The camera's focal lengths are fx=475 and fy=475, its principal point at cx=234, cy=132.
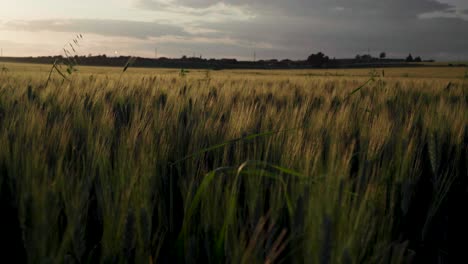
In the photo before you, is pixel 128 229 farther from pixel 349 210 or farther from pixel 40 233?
pixel 349 210

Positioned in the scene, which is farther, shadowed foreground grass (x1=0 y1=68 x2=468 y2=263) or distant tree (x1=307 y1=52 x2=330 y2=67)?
distant tree (x1=307 y1=52 x2=330 y2=67)

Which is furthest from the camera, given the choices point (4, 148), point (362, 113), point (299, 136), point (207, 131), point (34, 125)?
point (362, 113)

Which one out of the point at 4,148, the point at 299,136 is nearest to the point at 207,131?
the point at 299,136

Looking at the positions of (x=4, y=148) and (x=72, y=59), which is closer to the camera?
(x=4, y=148)

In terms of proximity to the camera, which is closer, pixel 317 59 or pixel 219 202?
pixel 219 202

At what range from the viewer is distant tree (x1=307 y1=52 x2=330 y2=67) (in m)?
48.9

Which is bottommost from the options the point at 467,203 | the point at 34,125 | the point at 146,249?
the point at 467,203

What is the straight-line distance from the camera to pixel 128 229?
2.37 ft

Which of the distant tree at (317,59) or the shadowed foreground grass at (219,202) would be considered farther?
the distant tree at (317,59)

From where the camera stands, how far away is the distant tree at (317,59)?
48938mm

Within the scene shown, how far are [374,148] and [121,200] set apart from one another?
2.81 feet

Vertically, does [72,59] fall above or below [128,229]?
above

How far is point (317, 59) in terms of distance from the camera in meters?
49.7

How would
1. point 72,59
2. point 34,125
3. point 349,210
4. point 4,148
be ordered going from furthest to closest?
point 72,59, point 34,125, point 4,148, point 349,210
